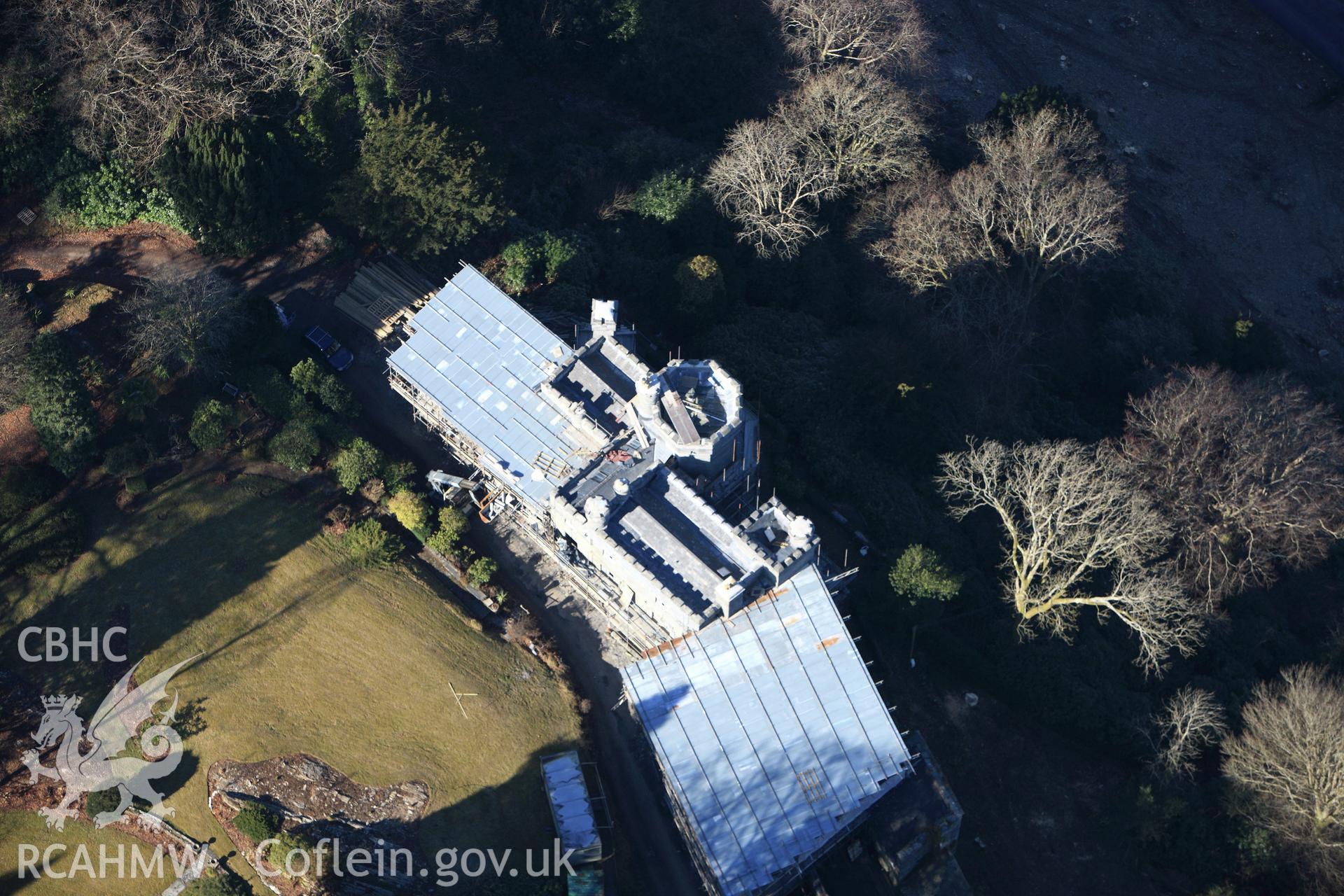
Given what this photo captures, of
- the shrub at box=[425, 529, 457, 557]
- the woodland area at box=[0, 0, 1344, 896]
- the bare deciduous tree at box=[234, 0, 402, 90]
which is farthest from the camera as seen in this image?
the bare deciduous tree at box=[234, 0, 402, 90]

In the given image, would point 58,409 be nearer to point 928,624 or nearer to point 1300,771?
point 928,624

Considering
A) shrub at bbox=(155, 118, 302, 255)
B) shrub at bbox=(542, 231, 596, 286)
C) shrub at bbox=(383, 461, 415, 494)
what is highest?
shrub at bbox=(542, 231, 596, 286)

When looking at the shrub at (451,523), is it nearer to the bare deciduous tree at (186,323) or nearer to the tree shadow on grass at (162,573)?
the tree shadow on grass at (162,573)

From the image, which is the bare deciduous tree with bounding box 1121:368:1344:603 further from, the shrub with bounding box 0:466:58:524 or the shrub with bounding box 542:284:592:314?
the shrub with bounding box 0:466:58:524

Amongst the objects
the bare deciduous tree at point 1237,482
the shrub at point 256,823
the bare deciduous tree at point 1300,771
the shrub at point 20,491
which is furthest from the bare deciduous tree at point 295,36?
the bare deciduous tree at point 1300,771

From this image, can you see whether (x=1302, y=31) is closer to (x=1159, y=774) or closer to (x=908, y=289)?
(x=908, y=289)

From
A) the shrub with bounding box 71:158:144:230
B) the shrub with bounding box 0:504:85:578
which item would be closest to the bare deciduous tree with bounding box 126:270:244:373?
the shrub with bounding box 71:158:144:230

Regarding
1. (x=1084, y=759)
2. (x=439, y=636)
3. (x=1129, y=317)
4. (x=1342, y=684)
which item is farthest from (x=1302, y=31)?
(x=439, y=636)
